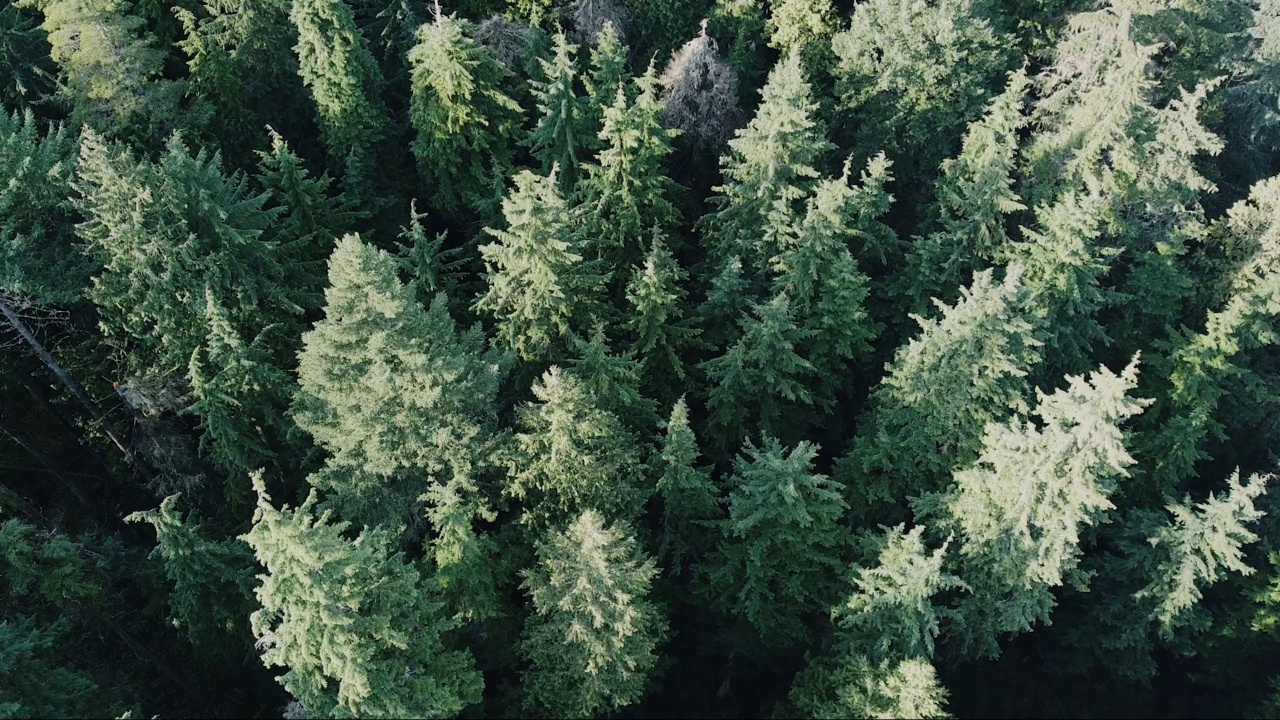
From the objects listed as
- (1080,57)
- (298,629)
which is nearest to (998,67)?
(1080,57)

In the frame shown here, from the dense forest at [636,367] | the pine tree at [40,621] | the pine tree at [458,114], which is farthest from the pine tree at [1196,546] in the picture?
the pine tree at [40,621]

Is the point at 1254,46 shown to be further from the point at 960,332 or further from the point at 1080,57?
the point at 960,332

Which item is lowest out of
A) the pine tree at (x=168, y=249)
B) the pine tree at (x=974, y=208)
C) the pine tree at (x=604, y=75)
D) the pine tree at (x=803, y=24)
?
the pine tree at (x=168, y=249)

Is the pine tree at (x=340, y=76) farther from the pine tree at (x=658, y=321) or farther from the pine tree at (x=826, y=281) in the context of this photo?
the pine tree at (x=826, y=281)

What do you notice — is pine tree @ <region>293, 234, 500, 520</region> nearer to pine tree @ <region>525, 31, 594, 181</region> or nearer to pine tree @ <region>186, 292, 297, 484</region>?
pine tree @ <region>186, 292, 297, 484</region>

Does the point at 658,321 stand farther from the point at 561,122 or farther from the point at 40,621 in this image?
the point at 40,621

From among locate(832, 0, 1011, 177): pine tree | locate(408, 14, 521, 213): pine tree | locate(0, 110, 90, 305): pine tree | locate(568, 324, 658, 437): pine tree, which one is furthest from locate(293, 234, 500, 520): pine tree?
locate(832, 0, 1011, 177): pine tree

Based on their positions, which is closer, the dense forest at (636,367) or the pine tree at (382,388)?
the pine tree at (382,388)
